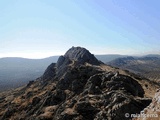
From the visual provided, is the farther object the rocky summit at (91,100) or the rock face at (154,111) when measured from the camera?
the rocky summit at (91,100)

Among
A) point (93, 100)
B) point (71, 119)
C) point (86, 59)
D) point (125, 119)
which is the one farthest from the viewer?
point (86, 59)

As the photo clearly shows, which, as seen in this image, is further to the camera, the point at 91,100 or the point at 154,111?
the point at 91,100

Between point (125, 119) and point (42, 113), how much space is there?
26.6m

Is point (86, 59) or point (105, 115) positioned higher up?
point (86, 59)

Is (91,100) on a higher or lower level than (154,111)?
lower

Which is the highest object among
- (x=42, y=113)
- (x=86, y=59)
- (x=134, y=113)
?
(x=86, y=59)

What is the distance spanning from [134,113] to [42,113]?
27.6 m

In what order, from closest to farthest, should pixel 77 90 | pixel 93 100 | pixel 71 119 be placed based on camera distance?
1. pixel 71 119
2. pixel 93 100
3. pixel 77 90

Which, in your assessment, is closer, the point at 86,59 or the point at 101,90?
the point at 101,90

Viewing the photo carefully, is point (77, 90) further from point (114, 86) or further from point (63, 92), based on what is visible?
point (114, 86)

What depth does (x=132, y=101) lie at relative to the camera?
147 ft

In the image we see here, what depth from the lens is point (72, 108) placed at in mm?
53281

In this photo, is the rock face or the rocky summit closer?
the rock face

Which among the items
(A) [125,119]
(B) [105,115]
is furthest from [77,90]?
(A) [125,119]
